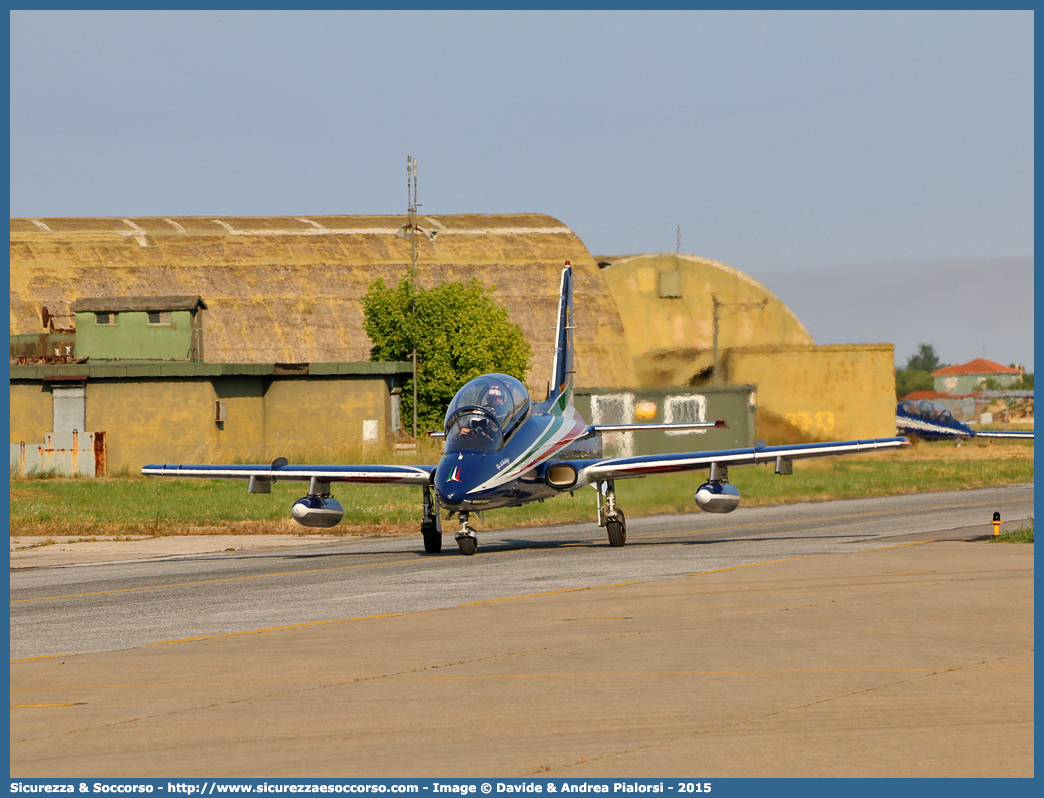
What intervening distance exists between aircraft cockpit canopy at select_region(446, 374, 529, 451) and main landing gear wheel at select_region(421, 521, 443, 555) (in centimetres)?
263

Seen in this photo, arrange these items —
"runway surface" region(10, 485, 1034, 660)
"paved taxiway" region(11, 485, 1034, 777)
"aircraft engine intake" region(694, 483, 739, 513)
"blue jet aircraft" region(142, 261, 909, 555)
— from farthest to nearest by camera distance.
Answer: "aircraft engine intake" region(694, 483, 739, 513) → "blue jet aircraft" region(142, 261, 909, 555) → "runway surface" region(10, 485, 1034, 660) → "paved taxiway" region(11, 485, 1034, 777)

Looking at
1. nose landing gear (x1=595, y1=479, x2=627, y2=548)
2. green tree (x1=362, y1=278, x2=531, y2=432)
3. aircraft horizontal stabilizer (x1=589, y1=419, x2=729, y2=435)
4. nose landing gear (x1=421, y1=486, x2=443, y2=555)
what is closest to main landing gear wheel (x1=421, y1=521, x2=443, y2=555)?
nose landing gear (x1=421, y1=486, x2=443, y2=555)

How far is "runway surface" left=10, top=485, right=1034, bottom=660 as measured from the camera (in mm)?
17531

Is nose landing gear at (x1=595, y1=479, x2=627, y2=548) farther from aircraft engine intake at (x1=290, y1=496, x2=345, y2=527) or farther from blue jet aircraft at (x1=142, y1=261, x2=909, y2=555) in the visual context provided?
aircraft engine intake at (x1=290, y1=496, x2=345, y2=527)

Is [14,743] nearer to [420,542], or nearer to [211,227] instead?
[420,542]

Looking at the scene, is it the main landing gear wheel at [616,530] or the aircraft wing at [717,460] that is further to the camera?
the main landing gear wheel at [616,530]

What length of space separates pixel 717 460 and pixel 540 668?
51.1 feet

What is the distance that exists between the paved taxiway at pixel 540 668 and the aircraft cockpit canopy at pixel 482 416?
8.44 ft

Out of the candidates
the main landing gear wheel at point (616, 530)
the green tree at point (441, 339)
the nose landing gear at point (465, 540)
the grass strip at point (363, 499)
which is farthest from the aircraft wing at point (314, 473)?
the green tree at point (441, 339)

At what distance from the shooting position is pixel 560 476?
27.5 m

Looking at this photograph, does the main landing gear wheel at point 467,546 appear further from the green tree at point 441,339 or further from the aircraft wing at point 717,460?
the green tree at point 441,339

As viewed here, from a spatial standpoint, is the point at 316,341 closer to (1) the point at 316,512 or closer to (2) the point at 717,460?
(1) the point at 316,512

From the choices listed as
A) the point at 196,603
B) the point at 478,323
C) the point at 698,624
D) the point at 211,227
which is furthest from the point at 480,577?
the point at 211,227

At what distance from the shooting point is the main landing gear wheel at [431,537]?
2748 centimetres
